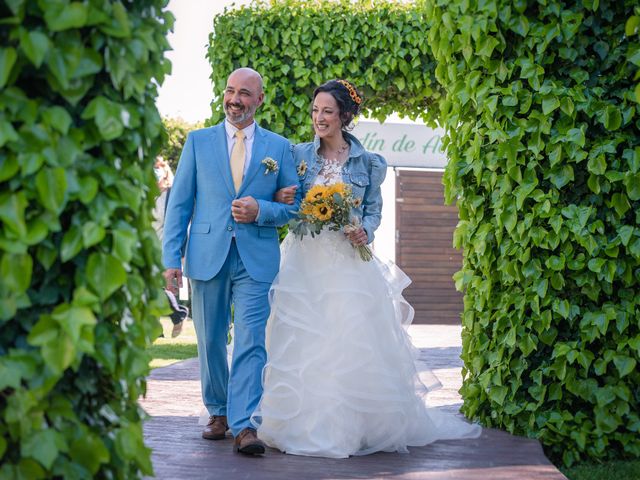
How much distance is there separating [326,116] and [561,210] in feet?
5.23

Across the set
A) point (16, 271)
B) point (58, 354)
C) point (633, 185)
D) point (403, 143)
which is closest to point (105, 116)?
point (16, 271)

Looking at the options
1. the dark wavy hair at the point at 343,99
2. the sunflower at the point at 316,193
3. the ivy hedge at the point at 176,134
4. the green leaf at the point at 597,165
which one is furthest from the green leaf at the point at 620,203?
the ivy hedge at the point at 176,134

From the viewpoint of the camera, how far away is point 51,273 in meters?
2.40

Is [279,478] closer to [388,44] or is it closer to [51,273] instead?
[51,273]

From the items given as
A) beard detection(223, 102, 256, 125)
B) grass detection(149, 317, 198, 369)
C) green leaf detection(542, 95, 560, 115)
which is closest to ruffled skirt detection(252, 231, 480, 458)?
beard detection(223, 102, 256, 125)

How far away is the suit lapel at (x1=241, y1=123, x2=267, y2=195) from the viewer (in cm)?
511

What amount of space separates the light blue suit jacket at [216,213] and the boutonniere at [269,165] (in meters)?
0.02

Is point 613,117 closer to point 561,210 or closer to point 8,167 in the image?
point 561,210

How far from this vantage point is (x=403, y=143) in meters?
19.6

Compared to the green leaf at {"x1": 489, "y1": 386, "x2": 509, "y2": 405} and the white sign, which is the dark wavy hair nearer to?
the green leaf at {"x1": 489, "y1": 386, "x2": 509, "y2": 405}

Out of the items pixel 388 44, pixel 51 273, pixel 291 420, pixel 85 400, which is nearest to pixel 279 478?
pixel 291 420

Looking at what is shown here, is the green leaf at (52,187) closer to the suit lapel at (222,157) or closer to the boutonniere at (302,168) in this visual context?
the suit lapel at (222,157)

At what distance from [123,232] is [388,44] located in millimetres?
6857

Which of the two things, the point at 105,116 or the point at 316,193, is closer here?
the point at 105,116
